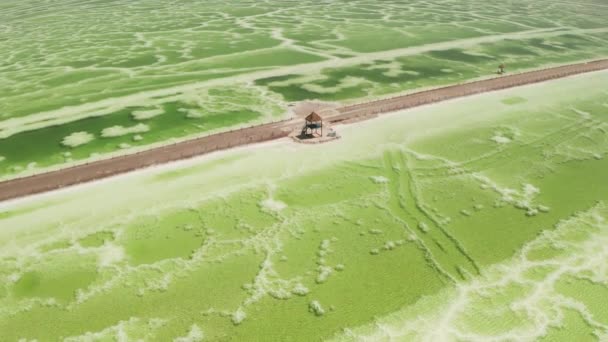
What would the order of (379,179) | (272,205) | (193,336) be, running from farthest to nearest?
(379,179), (272,205), (193,336)

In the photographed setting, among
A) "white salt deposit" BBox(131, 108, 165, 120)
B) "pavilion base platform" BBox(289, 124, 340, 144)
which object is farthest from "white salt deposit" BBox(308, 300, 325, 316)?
"white salt deposit" BBox(131, 108, 165, 120)

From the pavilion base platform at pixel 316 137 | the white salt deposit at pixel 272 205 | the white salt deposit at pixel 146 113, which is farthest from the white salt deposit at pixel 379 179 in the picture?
the white salt deposit at pixel 146 113

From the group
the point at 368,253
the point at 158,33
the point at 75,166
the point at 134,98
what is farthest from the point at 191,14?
the point at 368,253

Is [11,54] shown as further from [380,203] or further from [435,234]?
[435,234]

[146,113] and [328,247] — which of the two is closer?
[328,247]

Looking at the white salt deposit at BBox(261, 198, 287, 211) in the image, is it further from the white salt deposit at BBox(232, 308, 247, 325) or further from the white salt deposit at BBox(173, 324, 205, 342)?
the white salt deposit at BBox(173, 324, 205, 342)

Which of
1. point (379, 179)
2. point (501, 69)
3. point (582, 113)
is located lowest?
point (379, 179)

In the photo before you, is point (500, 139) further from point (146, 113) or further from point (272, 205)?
point (146, 113)

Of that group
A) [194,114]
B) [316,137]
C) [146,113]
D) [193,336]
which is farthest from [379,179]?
[146,113]
